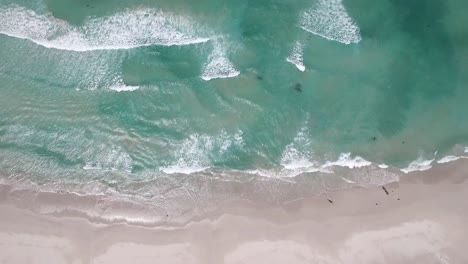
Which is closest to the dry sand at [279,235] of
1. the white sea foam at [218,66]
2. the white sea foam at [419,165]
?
the white sea foam at [419,165]

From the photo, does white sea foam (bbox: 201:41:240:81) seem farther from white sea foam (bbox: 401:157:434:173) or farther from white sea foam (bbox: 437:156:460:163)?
white sea foam (bbox: 437:156:460:163)

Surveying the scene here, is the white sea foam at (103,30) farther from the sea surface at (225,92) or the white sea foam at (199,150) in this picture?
the white sea foam at (199,150)

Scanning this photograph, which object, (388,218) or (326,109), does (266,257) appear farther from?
(326,109)

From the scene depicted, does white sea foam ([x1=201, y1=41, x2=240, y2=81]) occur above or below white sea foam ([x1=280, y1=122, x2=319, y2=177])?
above

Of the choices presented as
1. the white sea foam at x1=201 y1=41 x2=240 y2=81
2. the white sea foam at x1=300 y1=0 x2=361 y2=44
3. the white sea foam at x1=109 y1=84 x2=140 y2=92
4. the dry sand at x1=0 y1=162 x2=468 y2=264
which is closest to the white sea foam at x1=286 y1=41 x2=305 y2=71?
the white sea foam at x1=300 y1=0 x2=361 y2=44

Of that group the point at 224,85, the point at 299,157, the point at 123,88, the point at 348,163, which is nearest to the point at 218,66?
the point at 224,85
